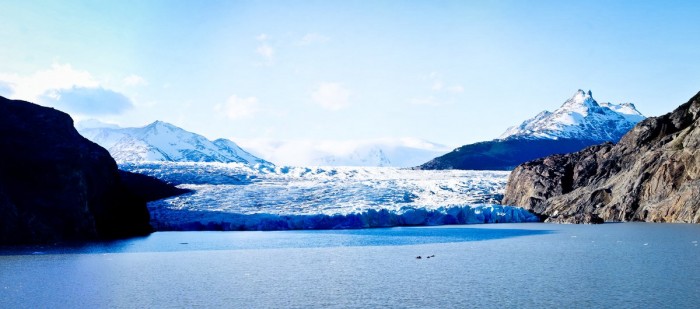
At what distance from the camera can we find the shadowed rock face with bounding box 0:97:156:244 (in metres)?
45.5

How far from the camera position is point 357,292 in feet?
78.2

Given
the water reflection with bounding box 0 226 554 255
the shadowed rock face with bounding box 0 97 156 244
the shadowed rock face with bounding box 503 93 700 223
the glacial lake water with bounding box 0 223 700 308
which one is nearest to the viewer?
the glacial lake water with bounding box 0 223 700 308

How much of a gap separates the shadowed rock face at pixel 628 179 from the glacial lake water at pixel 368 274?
19.2m

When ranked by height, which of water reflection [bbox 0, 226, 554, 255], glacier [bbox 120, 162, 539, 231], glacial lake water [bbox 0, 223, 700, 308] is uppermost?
glacier [bbox 120, 162, 539, 231]

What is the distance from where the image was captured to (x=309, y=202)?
69500mm

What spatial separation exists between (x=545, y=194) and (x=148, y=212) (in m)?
44.2

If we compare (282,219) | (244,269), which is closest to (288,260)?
(244,269)

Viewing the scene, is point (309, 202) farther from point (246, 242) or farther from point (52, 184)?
point (52, 184)

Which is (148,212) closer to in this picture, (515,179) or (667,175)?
(515,179)

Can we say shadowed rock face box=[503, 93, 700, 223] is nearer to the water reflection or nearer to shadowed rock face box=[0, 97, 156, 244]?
the water reflection

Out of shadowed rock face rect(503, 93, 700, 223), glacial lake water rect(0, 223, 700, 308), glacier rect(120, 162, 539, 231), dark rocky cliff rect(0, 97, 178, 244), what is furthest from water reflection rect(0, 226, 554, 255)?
shadowed rock face rect(503, 93, 700, 223)

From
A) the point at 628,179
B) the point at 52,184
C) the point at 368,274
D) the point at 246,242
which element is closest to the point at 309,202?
the point at 246,242

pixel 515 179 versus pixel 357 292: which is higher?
pixel 515 179

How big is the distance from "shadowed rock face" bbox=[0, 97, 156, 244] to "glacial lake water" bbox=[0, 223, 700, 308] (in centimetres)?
485
